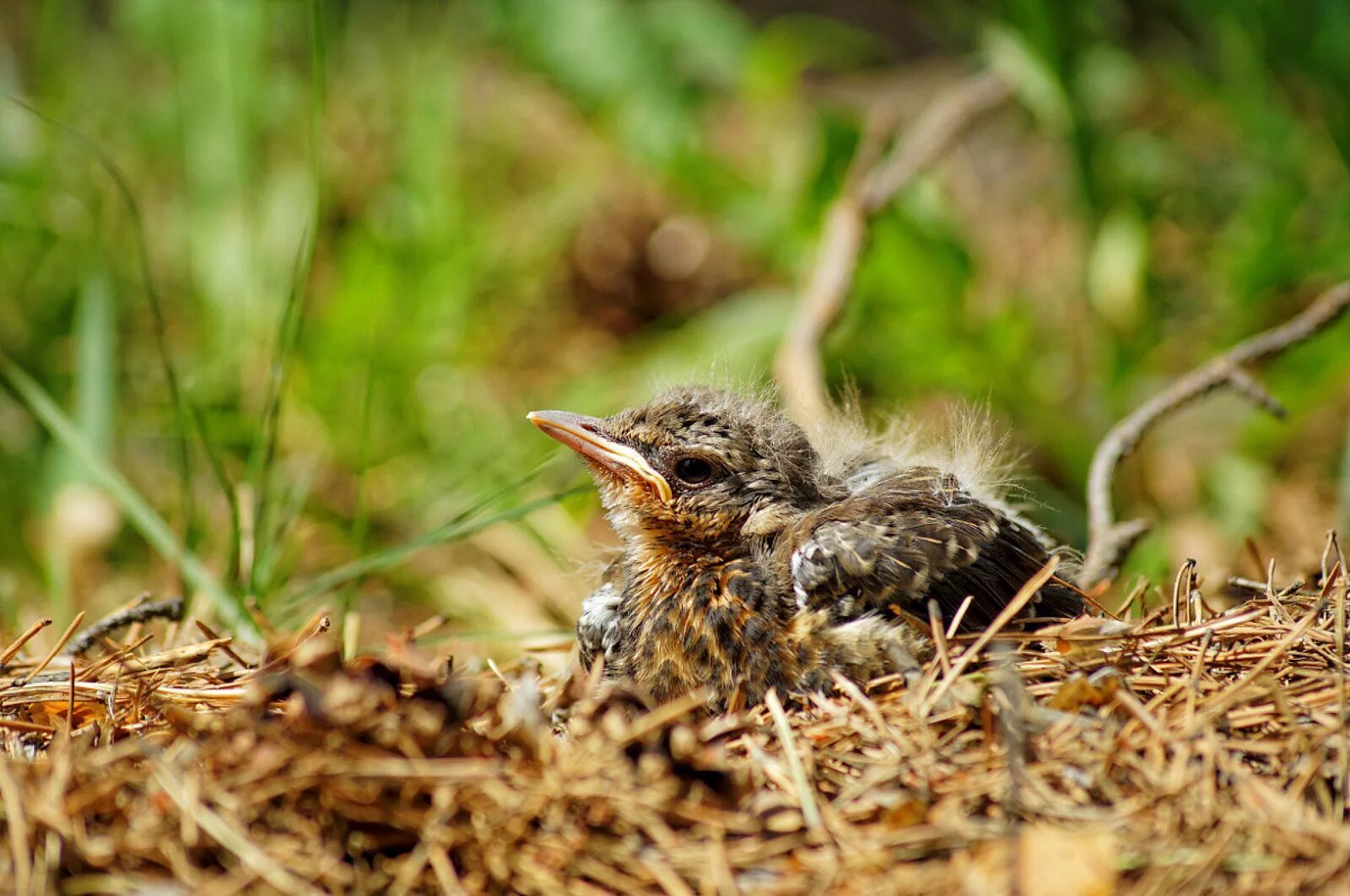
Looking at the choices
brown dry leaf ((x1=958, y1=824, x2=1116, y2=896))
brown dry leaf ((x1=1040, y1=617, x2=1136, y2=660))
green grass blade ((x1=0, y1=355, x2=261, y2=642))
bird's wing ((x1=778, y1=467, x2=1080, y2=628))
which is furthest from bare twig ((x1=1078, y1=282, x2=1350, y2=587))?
green grass blade ((x1=0, y1=355, x2=261, y2=642))

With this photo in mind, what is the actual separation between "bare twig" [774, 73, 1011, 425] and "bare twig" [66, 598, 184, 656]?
1469 mm

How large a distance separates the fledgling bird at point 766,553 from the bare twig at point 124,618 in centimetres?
80

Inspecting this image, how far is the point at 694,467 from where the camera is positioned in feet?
7.71

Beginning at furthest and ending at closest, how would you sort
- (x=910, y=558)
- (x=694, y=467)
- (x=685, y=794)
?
(x=694, y=467) < (x=910, y=558) < (x=685, y=794)

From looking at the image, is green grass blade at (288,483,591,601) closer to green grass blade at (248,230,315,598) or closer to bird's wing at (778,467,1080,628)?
green grass blade at (248,230,315,598)

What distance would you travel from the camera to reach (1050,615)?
2211 mm

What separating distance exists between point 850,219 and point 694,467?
5.46 feet

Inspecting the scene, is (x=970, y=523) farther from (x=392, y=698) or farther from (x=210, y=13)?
(x=210, y=13)

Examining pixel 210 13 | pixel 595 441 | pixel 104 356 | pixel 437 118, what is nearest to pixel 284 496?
pixel 104 356

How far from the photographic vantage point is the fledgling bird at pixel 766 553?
2025 millimetres

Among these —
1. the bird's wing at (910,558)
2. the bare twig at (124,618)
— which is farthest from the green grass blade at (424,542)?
the bird's wing at (910,558)

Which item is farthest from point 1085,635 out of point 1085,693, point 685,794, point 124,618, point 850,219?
point 850,219

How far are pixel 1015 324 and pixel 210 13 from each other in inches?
143

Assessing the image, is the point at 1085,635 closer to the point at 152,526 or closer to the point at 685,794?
the point at 685,794
